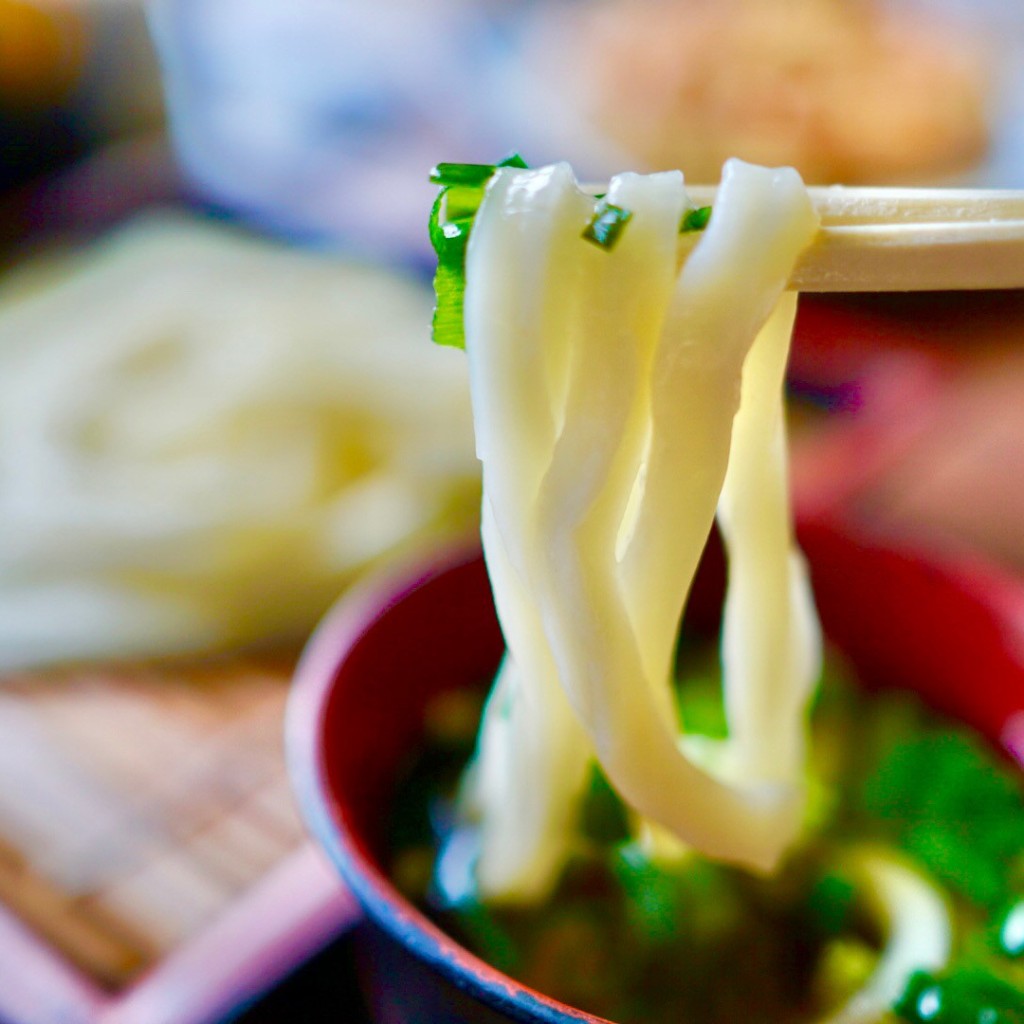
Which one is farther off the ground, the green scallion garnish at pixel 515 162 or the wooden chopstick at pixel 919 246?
the green scallion garnish at pixel 515 162

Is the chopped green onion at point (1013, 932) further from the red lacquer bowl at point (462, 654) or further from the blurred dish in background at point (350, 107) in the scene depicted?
the blurred dish in background at point (350, 107)

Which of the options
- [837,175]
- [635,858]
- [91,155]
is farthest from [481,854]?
[91,155]

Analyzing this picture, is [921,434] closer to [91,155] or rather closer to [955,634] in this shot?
[955,634]

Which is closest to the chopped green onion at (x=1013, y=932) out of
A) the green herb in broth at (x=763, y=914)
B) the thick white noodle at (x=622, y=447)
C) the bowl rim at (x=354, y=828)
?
the green herb in broth at (x=763, y=914)

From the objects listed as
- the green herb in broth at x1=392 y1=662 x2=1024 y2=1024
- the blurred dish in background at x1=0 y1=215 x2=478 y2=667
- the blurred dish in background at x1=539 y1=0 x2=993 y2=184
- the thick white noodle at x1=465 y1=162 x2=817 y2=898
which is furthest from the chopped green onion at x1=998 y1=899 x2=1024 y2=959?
the blurred dish in background at x1=539 y1=0 x2=993 y2=184

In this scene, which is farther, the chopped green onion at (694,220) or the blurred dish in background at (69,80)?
the blurred dish in background at (69,80)

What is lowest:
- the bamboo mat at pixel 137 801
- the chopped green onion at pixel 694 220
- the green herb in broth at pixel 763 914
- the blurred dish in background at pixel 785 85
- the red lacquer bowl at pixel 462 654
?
the bamboo mat at pixel 137 801
